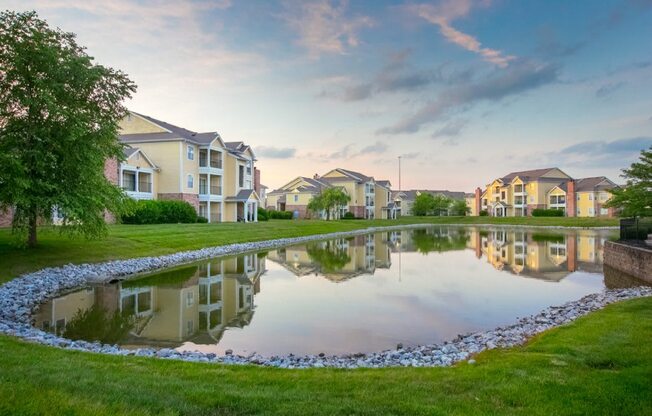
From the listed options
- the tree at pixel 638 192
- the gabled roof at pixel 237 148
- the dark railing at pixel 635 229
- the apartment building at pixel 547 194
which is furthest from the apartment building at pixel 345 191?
the tree at pixel 638 192

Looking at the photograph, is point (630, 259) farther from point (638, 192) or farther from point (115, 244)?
point (115, 244)

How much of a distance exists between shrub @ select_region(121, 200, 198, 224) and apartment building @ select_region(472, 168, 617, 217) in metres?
74.2

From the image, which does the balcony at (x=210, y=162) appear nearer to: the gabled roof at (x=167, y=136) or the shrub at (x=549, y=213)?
the gabled roof at (x=167, y=136)

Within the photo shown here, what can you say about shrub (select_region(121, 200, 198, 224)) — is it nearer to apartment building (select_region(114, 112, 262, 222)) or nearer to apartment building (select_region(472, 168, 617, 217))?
apartment building (select_region(114, 112, 262, 222))

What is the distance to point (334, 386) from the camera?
595 cm

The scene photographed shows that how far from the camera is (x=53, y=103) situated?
16.0m

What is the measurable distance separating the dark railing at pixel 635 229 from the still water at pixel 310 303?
219 centimetres

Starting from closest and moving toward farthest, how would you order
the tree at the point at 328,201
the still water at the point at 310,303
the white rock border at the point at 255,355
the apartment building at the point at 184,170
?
the white rock border at the point at 255,355 → the still water at the point at 310,303 → the apartment building at the point at 184,170 → the tree at the point at 328,201

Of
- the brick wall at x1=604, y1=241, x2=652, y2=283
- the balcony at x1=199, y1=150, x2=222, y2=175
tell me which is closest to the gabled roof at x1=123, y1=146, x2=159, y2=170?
the balcony at x1=199, y1=150, x2=222, y2=175

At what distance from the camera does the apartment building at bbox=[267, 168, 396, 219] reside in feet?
241

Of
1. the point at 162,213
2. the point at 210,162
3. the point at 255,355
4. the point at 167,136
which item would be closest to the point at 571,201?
the point at 210,162

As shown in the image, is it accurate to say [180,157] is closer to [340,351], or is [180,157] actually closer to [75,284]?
[75,284]

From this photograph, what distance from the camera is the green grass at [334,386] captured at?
4.95 meters

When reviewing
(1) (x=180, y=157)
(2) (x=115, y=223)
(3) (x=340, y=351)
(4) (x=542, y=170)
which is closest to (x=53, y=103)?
(3) (x=340, y=351)
